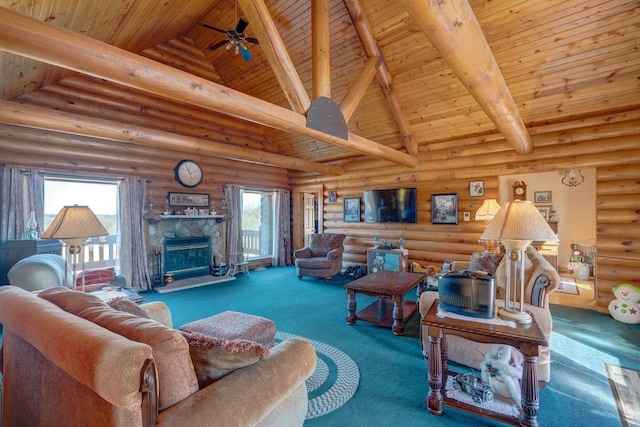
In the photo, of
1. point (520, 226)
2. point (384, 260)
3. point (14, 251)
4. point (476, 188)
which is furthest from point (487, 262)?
point (14, 251)

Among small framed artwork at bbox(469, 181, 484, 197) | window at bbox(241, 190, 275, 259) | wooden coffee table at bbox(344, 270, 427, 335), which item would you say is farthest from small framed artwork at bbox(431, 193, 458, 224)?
window at bbox(241, 190, 275, 259)

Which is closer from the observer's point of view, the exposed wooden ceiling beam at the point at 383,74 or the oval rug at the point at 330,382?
the oval rug at the point at 330,382

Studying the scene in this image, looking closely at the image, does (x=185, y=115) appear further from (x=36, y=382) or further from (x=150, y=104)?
(x=36, y=382)

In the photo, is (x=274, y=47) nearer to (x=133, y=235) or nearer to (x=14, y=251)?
(x=14, y=251)

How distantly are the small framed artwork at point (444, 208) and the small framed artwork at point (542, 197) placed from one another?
11.9 feet

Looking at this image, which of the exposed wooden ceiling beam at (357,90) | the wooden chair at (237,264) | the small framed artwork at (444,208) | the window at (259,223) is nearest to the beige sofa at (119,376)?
the exposed wooden ceiling beam at (357,90)

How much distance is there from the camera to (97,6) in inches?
113

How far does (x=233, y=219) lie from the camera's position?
7047 mm

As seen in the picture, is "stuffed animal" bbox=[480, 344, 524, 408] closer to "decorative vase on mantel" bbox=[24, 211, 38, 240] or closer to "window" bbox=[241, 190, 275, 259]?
"decorative vase on mantel" bbox=[24, 211, 38, 240]

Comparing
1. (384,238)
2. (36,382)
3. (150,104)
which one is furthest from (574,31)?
(150,104)

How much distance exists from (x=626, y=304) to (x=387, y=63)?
482 cm

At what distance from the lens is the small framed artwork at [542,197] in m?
7.49

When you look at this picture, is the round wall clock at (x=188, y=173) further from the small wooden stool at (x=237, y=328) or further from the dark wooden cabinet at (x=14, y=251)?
the small wooden stool at (x=237, y=328)

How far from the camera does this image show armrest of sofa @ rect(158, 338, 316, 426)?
3.51 ft
